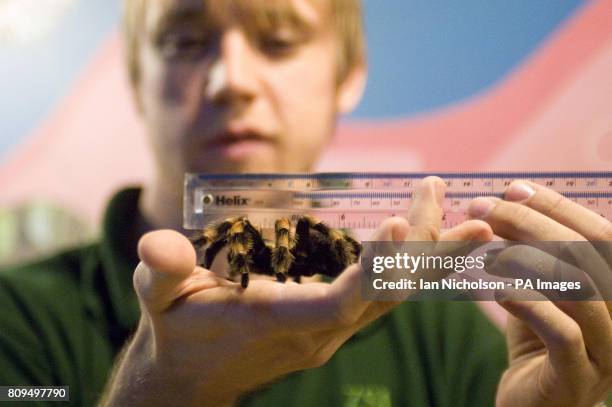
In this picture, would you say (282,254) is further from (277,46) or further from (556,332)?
(277,46)

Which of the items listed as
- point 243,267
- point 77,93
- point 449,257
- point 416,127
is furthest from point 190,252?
point 77,93

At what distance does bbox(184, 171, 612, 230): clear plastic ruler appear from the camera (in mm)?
833

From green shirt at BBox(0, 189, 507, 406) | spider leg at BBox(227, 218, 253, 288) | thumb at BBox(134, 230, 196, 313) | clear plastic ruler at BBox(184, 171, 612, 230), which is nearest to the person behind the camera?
thumb at BBox(134, 230, 196, 313)

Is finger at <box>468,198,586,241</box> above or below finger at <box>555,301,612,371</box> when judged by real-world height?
above

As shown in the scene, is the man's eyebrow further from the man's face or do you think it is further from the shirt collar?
the shirt collar

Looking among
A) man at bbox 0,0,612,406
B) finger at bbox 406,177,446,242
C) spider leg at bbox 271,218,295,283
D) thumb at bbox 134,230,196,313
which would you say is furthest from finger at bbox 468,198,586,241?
thumb at bbox 134,230,196,313

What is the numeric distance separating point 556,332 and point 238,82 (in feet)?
2.08

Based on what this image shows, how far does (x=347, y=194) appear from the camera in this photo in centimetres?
85

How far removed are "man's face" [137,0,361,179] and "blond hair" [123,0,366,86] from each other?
0.08 feet

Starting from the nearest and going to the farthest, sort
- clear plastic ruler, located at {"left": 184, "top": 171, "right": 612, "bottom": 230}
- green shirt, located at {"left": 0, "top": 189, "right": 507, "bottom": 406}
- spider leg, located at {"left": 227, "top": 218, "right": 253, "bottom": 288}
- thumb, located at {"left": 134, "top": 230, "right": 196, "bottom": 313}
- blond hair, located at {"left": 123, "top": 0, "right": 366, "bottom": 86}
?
1. thumb, located at {"left": 134, "top": 230, "right": 196, "bottom": 313}
2. spider leg, located at {"left": 227, "top": 218, "right": 253, "bottom": 288}
3. clear plastic ruler, located at {"left": 184, "top": 171, "right": 612, "bottom": 230}
4. green shirt, located at {"left": 0, "top": 189, "right": 507, "bottom": 406}
5. blond hair, located at {"left": 123, "top": 0, "right": 366, "bottom": 86}

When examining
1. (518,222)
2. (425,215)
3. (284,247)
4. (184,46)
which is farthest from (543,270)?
(184,46)

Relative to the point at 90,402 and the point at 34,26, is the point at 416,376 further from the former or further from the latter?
the point at 34,26

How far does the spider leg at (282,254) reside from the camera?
2.43 ft

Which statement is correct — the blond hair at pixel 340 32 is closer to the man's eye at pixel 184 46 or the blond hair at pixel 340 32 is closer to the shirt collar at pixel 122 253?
the man's eye at pixel 184 46
